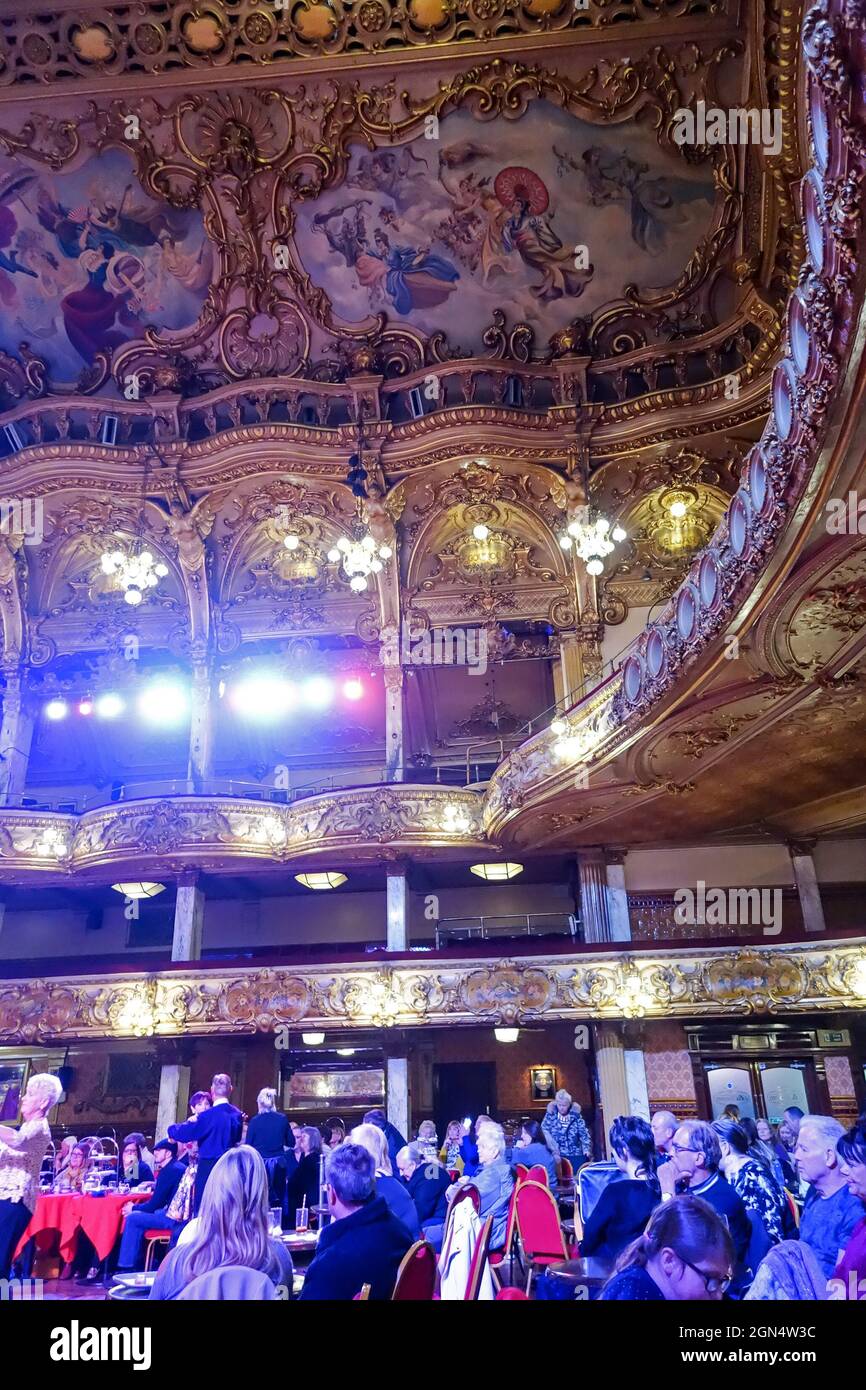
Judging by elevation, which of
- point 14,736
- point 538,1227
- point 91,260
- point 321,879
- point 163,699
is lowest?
point 538,1227

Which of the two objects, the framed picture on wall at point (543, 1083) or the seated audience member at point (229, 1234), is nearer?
the seated audience member at point (229, 1234)

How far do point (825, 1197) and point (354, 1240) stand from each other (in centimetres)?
210

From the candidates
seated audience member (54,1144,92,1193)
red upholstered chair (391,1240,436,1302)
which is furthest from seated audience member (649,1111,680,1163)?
seated audience member (54,1144,92,1193)

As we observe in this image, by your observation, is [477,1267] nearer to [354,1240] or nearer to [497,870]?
[354,1240]

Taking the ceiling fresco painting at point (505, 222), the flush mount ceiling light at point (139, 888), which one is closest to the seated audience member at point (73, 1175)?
the flush mount ceiling light at point (139, 888)

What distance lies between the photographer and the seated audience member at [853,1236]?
3082mm

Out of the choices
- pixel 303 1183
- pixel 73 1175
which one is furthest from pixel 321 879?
pixel 303 1183

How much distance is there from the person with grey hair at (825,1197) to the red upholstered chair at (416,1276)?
5.64 feet

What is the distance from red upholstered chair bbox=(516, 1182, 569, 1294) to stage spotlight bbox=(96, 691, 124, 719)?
1481 cm

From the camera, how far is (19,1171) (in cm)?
494

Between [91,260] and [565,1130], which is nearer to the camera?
[565,1130]

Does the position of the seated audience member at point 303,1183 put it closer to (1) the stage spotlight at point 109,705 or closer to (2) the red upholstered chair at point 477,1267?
Result: (2) the red upholstered chair at point 477,1267
